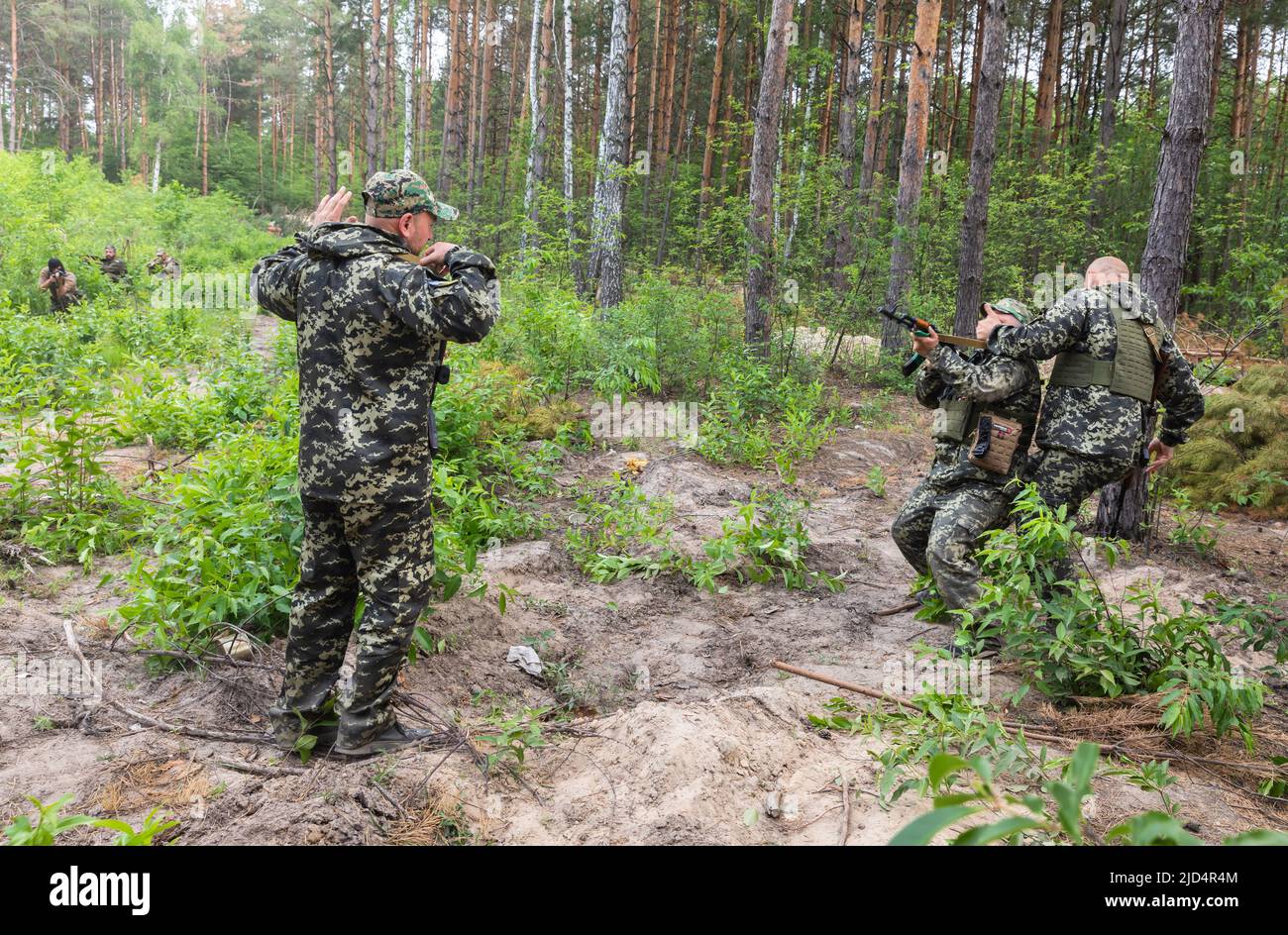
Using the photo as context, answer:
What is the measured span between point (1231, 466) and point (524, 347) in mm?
7194

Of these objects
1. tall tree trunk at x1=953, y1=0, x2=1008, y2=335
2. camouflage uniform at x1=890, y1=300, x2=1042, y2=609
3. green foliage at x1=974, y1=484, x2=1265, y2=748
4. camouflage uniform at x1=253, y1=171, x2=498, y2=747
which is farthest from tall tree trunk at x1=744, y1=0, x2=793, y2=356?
camouflage uniform at x1=253, y1=171, x2=498, y2=747

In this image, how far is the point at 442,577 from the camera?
154 inches

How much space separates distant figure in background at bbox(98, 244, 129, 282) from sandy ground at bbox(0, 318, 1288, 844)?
40.5 ft

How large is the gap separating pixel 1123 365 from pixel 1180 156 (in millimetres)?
2476

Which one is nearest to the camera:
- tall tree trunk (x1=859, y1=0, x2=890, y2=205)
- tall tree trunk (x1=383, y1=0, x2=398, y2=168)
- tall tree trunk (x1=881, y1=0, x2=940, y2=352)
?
tall tree trunk (x1=881, y1=0, x2=940, y2=352)

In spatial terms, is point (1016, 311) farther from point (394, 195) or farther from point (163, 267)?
point (163, 267)

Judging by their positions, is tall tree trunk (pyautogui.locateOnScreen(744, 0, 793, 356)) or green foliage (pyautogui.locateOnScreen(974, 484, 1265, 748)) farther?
tall tree trunk (pyautogui.locateOnScreen(744, 0, 793, 356))

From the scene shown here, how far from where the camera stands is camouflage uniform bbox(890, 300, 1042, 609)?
14.0ft

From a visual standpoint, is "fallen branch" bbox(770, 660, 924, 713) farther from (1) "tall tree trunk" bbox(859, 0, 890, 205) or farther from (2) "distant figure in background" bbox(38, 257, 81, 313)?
(1) "tall tree trunk" bbox(859, 0, 890, 205)

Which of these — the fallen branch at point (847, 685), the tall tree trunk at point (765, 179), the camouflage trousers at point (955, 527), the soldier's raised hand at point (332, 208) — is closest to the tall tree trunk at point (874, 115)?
the tall tree trunk at point (765, 179)

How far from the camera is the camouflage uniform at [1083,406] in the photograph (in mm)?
4199

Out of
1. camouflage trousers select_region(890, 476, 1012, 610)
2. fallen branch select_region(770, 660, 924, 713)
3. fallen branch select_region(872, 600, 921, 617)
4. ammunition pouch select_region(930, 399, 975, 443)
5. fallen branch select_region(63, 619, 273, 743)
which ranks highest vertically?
ammunition pouch select_region(930, 399, 975, 443)

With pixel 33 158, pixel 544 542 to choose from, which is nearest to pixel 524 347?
pixel 544 542

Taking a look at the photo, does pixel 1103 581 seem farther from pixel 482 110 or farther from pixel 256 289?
pixel 482 110
